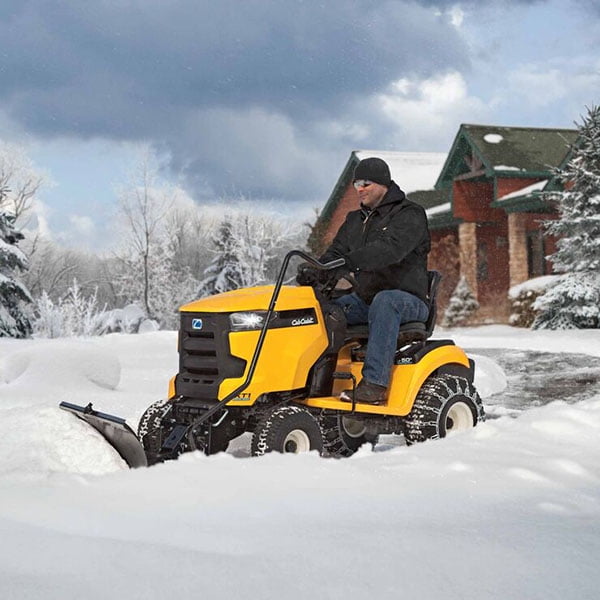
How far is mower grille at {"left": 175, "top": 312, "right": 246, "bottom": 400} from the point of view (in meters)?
4.95

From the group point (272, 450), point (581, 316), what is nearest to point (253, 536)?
point (272, 450)

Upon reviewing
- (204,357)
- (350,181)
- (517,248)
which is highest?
(350,181)

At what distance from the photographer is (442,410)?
5387mm

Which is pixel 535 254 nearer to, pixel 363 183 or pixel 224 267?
pixel 224 267

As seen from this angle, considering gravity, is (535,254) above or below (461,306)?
above

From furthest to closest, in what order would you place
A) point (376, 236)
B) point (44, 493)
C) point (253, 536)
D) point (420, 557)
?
1. point (376, 236)
2. point (44, 493)
3. point (253, 536)
4. point (420, 557)

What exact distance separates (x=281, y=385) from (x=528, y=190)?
2348cm

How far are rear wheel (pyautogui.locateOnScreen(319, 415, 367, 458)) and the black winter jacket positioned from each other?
81 centimetres

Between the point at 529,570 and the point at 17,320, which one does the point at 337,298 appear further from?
the point at 17,320

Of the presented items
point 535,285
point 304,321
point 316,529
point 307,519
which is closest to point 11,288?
point 535,285

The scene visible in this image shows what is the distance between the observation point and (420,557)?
2820 millimetres

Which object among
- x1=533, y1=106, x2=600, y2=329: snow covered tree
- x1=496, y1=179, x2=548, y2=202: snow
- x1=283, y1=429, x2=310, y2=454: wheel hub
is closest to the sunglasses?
x1=283, y1=429, x2=310, y2=454: wheel hub

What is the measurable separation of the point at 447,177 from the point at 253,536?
91.4 ft

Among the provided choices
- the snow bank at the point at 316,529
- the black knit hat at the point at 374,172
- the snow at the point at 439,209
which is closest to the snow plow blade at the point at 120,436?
the snow bank at the point at 316,529
